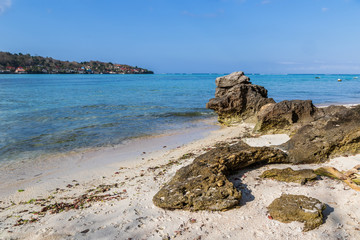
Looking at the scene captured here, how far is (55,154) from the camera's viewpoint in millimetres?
10492

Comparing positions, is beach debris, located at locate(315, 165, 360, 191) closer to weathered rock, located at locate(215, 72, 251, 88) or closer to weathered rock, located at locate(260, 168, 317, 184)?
weathered rock, located at locate(260, 168, 317, 184)

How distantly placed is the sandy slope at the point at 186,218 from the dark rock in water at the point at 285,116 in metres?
4.88

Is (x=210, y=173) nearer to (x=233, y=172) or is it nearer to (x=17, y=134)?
(x=233, y=172)

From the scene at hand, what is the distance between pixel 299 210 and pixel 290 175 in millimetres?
1607

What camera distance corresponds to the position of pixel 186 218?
4797mm

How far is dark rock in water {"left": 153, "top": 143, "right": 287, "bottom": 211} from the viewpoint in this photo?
16.6 feet

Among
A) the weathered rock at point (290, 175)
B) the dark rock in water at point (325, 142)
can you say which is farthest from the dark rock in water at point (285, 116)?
the weathered rock at point (290, 175)

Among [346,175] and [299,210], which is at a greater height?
[346,175]

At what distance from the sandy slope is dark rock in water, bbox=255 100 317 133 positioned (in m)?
4.88

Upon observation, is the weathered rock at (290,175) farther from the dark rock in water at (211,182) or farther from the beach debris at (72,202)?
the beach debris at (72,202)

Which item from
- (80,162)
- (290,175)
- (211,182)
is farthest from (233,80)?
(211,182)

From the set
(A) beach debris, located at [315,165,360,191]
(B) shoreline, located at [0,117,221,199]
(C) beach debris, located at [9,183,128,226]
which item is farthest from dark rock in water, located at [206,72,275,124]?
(C) beach debris, located at [9,183,128,226]

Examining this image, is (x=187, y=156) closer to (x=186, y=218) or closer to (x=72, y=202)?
(x=72, y=202)

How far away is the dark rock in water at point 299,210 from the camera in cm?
440
